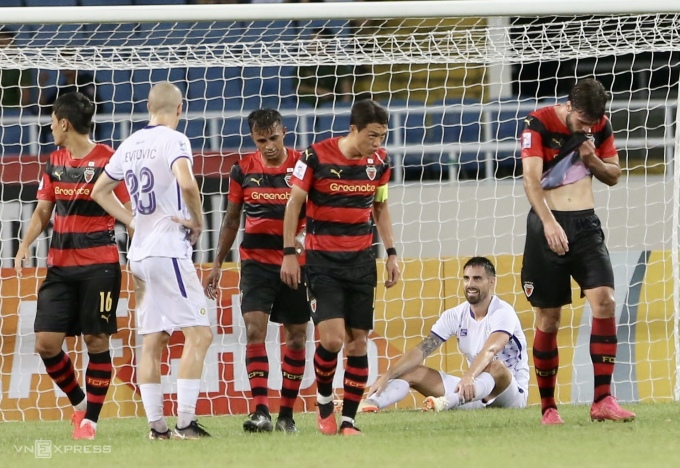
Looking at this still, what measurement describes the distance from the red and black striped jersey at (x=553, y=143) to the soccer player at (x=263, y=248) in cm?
160

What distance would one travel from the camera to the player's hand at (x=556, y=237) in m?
6.25

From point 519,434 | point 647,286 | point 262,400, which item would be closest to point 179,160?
point 262,400

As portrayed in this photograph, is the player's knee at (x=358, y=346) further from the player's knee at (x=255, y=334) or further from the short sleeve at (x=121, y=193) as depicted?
the short sleeve at (x=121, y=193)

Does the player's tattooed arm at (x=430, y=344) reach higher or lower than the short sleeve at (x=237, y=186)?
lower

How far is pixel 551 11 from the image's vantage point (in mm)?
7906

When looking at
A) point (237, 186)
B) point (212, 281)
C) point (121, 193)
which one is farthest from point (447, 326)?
point (121, 193)

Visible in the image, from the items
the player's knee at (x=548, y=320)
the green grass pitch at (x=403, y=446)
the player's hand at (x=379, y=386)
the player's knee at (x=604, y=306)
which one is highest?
the player's knee at (x=604, y=306)

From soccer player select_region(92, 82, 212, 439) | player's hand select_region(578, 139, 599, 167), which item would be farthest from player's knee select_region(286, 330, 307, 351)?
player's hand select_region(578, 139, 599, 167)

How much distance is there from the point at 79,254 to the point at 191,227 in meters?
0.95

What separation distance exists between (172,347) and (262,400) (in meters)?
1.89

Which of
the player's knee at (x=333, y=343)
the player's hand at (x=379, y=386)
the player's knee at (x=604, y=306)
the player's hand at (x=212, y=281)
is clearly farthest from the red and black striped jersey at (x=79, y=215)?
the player's knee at (x=604, y=306)

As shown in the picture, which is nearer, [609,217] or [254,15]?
[254,15]

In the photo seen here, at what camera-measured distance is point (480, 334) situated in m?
8.44

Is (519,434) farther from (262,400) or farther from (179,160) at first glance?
(179,160)
